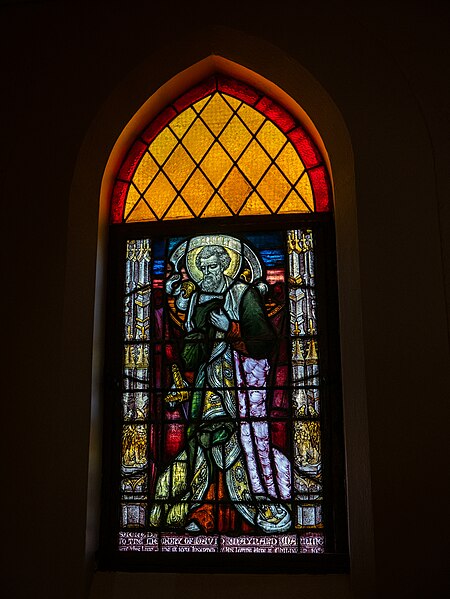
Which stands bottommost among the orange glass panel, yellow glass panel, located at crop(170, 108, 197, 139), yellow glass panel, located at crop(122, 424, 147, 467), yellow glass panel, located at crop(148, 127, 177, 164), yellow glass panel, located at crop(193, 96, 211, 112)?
yellow glass panel, located at crop(122, 424, 147, 467)

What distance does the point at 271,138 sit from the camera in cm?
418

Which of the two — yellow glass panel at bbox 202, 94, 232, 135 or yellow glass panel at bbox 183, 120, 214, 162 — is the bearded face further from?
yellow glass panel at bbox 202, 94, 232, 135

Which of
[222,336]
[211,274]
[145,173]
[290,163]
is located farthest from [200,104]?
[222,336]

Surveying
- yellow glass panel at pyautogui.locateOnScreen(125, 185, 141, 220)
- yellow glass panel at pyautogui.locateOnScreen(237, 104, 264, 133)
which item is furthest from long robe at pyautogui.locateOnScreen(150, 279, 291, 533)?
yellow glass panel at pyautogui.locateOnScreen(237, 104, 264, 133)

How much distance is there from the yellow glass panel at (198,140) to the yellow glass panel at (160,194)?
0.21 metres

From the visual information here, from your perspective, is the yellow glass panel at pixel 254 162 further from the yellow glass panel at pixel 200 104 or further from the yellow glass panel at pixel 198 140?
the yellow glass panel at pixel 200 104

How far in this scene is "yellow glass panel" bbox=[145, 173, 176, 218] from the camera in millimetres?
4164

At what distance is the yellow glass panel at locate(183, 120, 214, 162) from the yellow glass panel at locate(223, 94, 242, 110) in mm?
193
